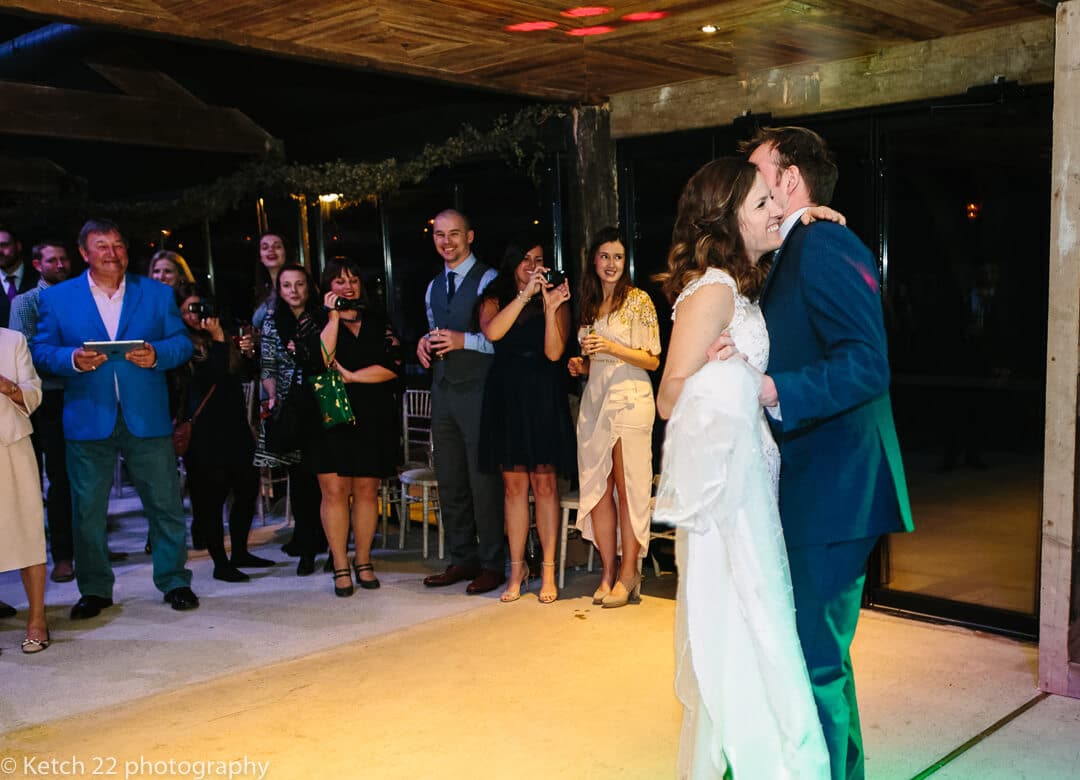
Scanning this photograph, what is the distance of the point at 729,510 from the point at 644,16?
2.43 meters

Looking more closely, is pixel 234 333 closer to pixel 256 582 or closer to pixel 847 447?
pixel 256 582

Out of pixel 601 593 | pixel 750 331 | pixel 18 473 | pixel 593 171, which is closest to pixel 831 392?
pixel 750 331

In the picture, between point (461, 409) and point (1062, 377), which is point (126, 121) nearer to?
point (461, 409)

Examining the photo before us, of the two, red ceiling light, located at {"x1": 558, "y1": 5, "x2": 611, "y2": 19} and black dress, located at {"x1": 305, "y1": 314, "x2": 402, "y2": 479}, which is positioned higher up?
red ceiling light, located at {"x1": 558, "y1": 5, "x2": 611, "y2": 19}

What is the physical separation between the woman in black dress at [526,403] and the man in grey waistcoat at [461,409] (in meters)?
0.14

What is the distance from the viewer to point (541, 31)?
4.27 m

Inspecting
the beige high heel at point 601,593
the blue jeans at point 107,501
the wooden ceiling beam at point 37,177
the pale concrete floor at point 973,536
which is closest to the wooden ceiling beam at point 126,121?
the wooden ceiling beam at point 37,177

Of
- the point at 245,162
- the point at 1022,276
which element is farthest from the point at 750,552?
the point at 245,162

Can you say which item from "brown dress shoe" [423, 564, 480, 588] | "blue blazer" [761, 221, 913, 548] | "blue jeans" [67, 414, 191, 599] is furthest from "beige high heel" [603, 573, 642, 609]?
"blue blazer" [761, 221, 913, 548]

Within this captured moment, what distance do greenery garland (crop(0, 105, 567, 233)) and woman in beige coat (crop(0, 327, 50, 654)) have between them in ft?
9.40

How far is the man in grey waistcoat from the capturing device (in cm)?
512

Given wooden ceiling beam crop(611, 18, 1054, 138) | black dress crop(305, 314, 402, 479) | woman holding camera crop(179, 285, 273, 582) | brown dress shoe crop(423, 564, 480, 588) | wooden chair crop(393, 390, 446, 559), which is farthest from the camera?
wooden chair crop(393, 390, 446, 559)

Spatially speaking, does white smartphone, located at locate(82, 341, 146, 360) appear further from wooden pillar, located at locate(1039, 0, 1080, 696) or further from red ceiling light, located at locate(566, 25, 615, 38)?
wooden pillar, located at locate(1039, 0, 1080, 696)

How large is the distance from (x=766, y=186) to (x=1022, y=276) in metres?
2.88
